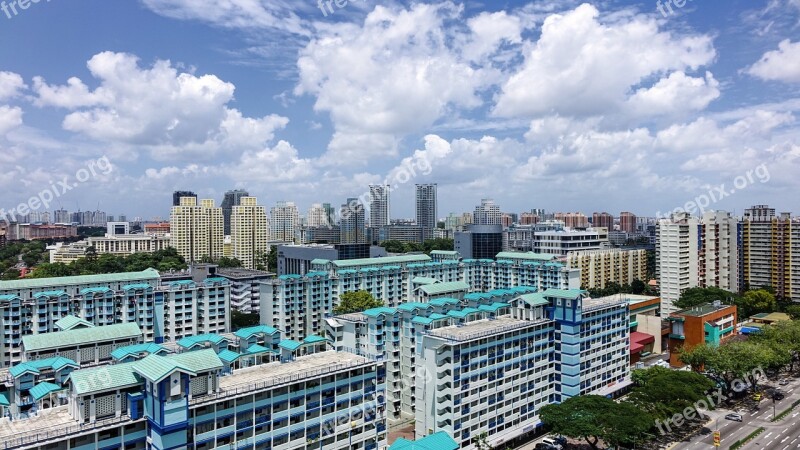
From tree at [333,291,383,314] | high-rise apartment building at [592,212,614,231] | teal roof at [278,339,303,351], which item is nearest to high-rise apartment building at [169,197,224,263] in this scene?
tree at [333,291,383,314]

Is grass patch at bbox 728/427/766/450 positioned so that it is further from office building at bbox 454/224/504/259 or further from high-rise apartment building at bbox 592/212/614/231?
high-rise apartment building at bbox 592/212/614/231

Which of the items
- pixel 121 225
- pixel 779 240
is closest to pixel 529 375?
pixel 779 240

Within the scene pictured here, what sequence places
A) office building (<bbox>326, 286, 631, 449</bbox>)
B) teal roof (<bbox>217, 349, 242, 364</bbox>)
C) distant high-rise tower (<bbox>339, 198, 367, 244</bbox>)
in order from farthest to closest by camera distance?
distant high-rise tower (<bbox>339, 198, 367, 244</bbox>) → office building (<bbox>326, 286, 631, 449</bbox>) → teal roof (<bbox>217, 349, 242, 364</bbox>)

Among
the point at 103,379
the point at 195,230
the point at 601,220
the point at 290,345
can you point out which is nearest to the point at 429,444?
the point at 290,345

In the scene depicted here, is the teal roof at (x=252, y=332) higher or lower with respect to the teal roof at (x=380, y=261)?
lower

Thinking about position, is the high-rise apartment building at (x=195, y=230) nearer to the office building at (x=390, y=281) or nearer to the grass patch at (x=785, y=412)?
the office building at (x=390, y=281)

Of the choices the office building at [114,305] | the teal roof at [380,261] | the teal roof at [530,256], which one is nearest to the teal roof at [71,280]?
the office building at [114,305]

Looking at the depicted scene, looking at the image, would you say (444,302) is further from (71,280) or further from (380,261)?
(71,280)
